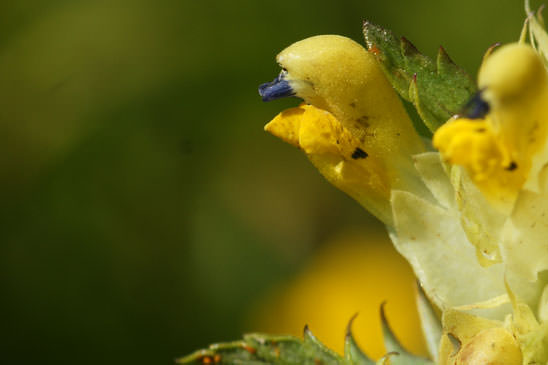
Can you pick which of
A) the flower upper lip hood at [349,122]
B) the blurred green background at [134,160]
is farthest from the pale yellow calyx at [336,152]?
the blurred green background at [134,160]

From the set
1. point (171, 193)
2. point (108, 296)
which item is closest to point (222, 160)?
point (171, 193)

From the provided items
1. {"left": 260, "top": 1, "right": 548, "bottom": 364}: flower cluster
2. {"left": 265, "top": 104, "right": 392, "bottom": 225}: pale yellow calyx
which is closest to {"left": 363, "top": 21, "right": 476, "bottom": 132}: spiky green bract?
{"left": 260, "top": 1, "right": 548, "bottom": 364}: flower cluster

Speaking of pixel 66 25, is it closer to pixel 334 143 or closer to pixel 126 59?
pixel 126 59

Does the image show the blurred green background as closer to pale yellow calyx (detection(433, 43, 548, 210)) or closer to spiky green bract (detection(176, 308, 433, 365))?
spiky green bract (detection(176, 308, 433, 365))

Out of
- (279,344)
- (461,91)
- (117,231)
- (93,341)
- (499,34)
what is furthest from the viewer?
(117,231)

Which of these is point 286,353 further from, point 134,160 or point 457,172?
point 134,160

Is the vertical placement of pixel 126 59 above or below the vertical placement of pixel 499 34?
above

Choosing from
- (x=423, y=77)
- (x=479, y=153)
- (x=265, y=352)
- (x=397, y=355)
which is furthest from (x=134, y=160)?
(x=479, y=153)
